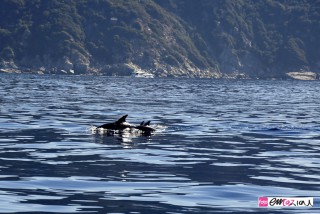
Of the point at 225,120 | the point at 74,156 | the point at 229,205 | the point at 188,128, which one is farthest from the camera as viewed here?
the point at 225,120

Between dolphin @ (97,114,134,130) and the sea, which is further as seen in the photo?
dolphin @ (97,114,134,130)

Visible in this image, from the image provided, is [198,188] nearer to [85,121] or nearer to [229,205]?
[229,205]

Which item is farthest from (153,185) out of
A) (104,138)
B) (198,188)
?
(104,138)

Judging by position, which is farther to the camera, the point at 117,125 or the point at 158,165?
the point at 117,125

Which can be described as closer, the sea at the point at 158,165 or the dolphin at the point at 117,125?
the sea at the point at 158,165

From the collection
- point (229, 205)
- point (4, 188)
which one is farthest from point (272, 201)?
point (4, 188)

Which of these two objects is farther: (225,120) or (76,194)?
(225,120)

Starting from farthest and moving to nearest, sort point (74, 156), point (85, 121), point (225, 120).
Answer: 1. point (225, 120)
2. point (85, 121)
3. point (74, 156)

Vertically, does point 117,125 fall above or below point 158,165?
above

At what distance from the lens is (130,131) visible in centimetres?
3744

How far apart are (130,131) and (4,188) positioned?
17793 mm

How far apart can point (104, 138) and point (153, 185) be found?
13146 mm

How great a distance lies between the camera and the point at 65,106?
185 ft

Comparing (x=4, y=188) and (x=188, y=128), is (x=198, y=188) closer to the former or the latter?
(x=4, y=188)
